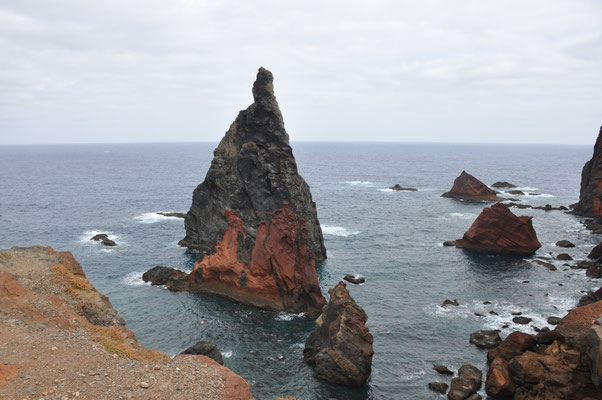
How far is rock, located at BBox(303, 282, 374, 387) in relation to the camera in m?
35.8

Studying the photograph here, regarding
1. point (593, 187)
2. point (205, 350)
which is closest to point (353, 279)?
point (205, 350)

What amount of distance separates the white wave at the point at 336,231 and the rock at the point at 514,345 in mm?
47270

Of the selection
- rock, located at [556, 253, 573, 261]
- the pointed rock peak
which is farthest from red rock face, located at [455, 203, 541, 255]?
the pointed rock peak

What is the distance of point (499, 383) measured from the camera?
109 ft

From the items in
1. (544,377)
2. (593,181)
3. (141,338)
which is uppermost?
(593,181)

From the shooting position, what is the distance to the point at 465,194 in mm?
122812

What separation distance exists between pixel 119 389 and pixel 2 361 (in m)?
6.50

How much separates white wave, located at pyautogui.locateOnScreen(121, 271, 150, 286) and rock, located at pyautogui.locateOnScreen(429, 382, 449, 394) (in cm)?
3799

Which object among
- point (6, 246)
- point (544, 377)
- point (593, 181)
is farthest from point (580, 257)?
point (6, 246)

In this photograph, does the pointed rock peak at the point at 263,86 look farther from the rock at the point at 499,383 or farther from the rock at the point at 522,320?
the rock at the point at 499,383

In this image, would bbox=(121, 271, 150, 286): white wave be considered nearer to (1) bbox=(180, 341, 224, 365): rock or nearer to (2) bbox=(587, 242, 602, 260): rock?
(1) bbox=(180, 341, 224, 365): rock

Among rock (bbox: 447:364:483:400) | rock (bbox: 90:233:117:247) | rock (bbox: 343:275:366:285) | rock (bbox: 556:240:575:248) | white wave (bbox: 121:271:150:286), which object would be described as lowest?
rock (bbox: 447:364:483:400)

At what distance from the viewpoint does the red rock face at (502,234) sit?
70.7 metres

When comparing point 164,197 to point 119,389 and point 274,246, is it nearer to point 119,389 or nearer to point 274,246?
point 274,246
